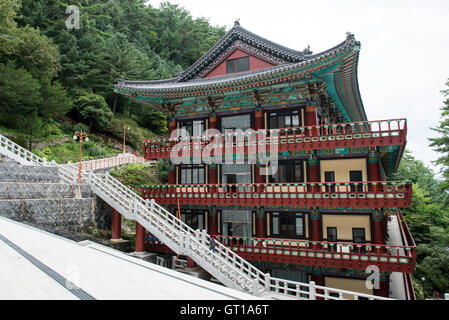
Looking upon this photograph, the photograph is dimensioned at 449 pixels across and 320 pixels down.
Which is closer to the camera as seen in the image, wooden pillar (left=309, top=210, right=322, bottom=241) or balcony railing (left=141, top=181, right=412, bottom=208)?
balcony railing (left=141, top=181, right=412, bottom=208)

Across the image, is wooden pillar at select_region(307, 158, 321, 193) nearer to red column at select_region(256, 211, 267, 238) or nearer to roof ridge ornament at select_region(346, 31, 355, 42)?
red column at select_region(256, 211, 267, 238)

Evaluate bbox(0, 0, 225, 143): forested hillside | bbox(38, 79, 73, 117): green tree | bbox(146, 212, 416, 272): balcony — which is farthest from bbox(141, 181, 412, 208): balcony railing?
bbox(38, 79, 73, 117): green tree

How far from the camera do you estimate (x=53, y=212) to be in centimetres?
1694

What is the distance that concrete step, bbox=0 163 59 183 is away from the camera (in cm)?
1672

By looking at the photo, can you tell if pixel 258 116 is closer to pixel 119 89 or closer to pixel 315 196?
pixel 315 196

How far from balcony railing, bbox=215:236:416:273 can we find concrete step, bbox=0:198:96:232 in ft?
31.5

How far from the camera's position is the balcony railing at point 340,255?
14.6 m

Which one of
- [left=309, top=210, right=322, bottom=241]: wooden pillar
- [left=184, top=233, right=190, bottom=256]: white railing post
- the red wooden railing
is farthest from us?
the red wooden railing

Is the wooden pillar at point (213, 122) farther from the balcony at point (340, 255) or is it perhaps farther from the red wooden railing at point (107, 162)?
the red wooden railing at point (107, 162)

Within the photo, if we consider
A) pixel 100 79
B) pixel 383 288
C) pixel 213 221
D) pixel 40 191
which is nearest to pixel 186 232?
pixel 213 221

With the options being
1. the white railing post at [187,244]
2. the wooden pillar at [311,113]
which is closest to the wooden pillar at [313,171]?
the wooden pillar at [311,113]

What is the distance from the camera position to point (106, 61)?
47750 millimetres

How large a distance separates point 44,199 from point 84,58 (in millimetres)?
38252

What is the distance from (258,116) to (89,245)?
13.2m
